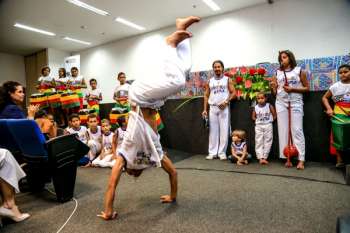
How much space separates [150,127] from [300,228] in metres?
1.17

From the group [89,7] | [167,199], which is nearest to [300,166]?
[167,199]

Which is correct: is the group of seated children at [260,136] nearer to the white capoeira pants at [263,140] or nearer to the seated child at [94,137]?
the white capoeira pants at [263,140]

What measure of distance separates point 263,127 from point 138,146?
2.27m

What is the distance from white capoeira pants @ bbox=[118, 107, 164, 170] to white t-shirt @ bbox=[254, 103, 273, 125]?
215cm

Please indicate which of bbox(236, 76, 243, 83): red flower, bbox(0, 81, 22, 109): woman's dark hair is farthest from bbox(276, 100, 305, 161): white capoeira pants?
bbox(0, 81, 22, 109): woman's dark hair

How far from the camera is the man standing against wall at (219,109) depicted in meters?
3.91

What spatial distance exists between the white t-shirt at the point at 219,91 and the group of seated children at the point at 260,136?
0.51 meters

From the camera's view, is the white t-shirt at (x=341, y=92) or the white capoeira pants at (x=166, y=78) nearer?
the white capoeira pants at (x=166, y=78)

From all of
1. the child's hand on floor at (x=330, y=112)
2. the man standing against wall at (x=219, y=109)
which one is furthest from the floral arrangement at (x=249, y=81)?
the child's hand on floor at (x=330, y=112)

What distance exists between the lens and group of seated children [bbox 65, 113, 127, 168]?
3.83 metres

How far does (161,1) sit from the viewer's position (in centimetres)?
653

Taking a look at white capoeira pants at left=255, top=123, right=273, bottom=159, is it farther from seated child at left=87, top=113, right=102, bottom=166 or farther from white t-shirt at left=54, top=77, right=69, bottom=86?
white t-shirt at left=54, top=77, right=69, bottom=86

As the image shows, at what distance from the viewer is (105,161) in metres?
3.74

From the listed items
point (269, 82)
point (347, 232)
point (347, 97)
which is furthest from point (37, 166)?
point (347, 97)
